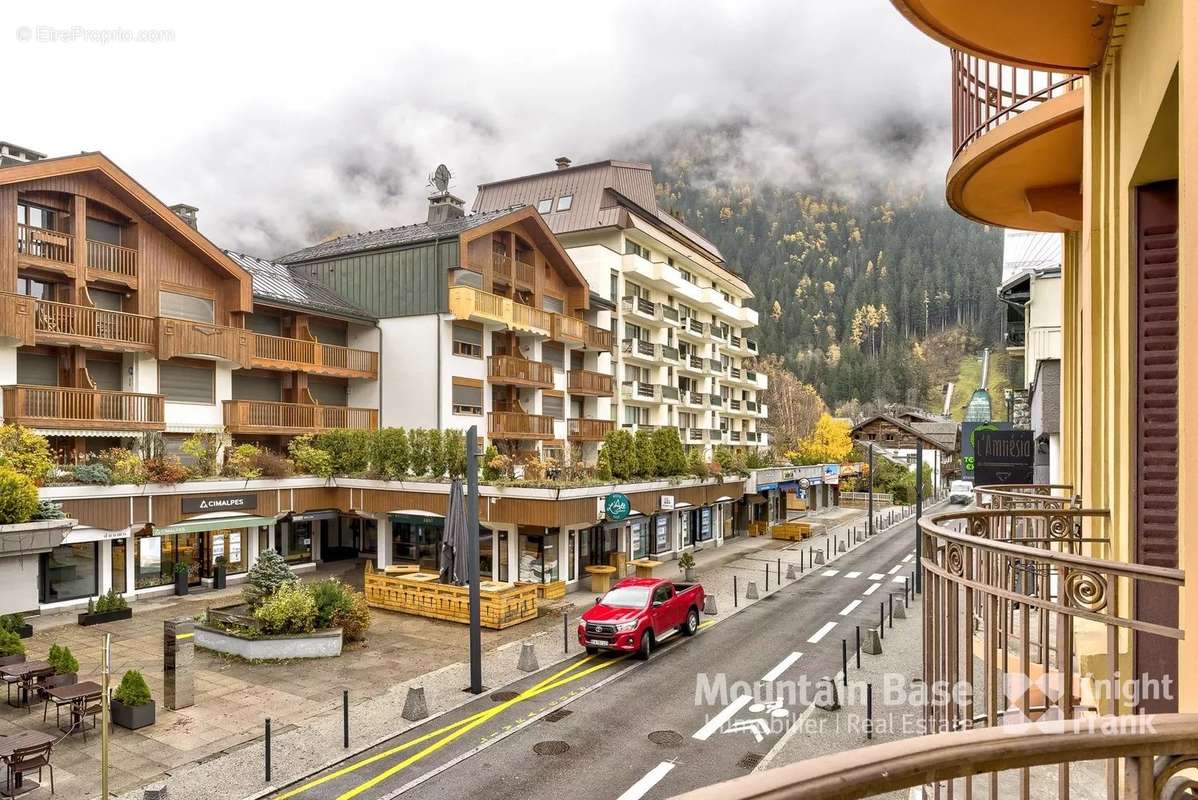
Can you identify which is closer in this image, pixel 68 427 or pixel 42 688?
pixel 42 688

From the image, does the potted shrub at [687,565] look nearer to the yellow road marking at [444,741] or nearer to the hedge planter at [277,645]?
the yellow road marking at [444,741]

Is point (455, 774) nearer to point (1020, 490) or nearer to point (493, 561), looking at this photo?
point (1020, 490)

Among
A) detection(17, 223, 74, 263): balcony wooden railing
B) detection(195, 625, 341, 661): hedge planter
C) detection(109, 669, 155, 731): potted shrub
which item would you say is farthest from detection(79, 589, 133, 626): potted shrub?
detection(17, 223, 74, 263): balcony wooden railing

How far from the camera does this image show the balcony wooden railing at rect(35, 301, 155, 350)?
2538 cm

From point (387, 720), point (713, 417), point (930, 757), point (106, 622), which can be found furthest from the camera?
point (713, 417)

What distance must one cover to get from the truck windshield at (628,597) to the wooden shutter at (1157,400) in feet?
51.7

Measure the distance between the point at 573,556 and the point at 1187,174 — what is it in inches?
1103

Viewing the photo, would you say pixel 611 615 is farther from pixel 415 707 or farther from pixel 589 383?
pixel 589 383

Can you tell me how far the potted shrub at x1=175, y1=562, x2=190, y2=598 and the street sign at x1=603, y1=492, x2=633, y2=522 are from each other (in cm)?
1530

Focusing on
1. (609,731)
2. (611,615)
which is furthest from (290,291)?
(609,731)

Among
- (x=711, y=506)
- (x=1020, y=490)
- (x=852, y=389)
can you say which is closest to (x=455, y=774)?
(x=1020, y=490)

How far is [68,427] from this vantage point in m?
25.4

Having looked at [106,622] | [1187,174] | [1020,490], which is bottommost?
[106,622]

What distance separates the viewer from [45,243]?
2636cm
